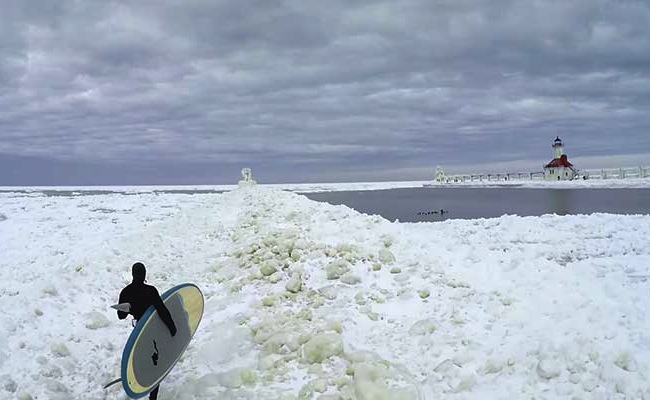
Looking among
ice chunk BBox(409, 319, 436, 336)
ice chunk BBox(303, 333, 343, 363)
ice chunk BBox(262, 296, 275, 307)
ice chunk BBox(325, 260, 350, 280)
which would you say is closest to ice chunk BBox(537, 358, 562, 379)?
ice chunk BBox(409, 319, 436, 336)

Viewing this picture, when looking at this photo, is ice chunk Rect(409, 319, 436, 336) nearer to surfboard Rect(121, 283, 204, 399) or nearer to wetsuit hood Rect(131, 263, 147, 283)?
surfboard Rect(121, 283, 204, 399)

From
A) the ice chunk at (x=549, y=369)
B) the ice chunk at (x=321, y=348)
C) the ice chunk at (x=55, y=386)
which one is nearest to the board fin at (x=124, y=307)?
the ice chunk at (x=55, y=386)

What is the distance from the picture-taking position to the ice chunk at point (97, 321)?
8.90m

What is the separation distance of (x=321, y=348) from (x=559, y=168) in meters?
101

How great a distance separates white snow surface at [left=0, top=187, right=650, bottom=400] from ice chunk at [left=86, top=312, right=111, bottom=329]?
0.11ft

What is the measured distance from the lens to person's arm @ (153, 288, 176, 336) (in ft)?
21.3

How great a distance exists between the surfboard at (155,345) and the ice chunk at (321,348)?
1.80 meters

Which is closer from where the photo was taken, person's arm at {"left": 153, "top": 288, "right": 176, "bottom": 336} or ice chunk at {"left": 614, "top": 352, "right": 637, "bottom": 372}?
ice chunk at {"left": 614, "top": 352, "right": 637, "bottom": 372}

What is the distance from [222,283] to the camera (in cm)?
1199

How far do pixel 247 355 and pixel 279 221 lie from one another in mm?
8817

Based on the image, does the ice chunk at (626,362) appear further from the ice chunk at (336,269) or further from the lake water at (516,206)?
the lake water at (516,206)

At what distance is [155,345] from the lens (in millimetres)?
6434

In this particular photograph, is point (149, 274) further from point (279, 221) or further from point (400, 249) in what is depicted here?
point (400, 249)

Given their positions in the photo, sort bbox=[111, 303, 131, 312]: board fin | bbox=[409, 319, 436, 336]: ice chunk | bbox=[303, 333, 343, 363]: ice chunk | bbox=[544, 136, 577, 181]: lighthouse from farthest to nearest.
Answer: bbox=[544, 136, 577, 181]: lighthouse → bbox=[409, 319, 436, 336]: ice chunk → bbox=[303, 333, 343, 363]: ice chunk → bbox=[111, 303, 131, 312]: board fin
